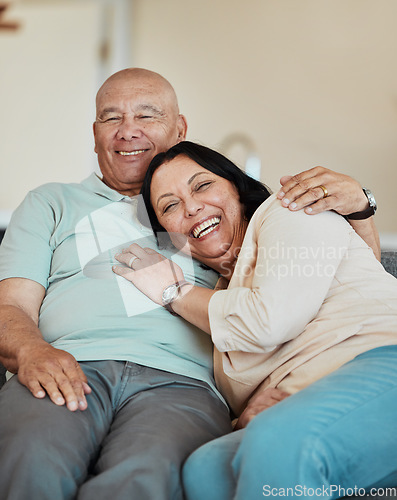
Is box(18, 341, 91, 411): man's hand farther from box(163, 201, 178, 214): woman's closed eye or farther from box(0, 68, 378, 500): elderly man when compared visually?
box(163, 201, 178, 214): woman's closed eye

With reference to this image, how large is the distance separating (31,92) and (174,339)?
3.47m

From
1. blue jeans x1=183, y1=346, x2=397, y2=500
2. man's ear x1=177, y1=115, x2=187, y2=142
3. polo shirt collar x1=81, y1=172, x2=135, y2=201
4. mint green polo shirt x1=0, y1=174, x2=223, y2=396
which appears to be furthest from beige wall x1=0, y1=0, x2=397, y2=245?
blue jeans x1=183, y1=346, x2=397, y2=500

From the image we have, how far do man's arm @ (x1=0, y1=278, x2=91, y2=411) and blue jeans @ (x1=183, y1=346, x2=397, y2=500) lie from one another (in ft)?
1.09

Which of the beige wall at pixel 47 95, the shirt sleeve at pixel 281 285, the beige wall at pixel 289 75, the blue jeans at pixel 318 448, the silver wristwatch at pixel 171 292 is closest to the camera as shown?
the blue jeans at pixel 318 448

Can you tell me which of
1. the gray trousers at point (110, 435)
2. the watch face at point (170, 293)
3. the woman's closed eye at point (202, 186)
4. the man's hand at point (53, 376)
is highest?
the woman's closed eye at point (202, 186)

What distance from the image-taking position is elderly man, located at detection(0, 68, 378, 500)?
3.82 feet

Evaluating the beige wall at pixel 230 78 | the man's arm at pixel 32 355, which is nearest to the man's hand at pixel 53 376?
the man's arm at pixel 32 355

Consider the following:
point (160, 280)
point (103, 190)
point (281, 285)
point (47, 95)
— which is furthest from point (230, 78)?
point (281, 285)

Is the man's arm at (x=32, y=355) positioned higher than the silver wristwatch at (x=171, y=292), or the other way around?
the silver wristwatch at (x=171, y=292)

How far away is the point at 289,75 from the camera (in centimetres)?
414

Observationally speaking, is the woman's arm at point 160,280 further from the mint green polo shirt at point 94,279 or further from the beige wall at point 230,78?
the beige wall at point 230,78

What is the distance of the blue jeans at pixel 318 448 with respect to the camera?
1.02 metres

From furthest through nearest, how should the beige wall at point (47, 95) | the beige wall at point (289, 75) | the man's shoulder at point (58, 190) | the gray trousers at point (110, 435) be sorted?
1. the beige wall at point (47, 95)
2. the beige wall at point (289, 75)
3. the man's shoulder at point (58, 190)
4. the gray trousers at point (110, 435)

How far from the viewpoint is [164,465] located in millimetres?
1158
